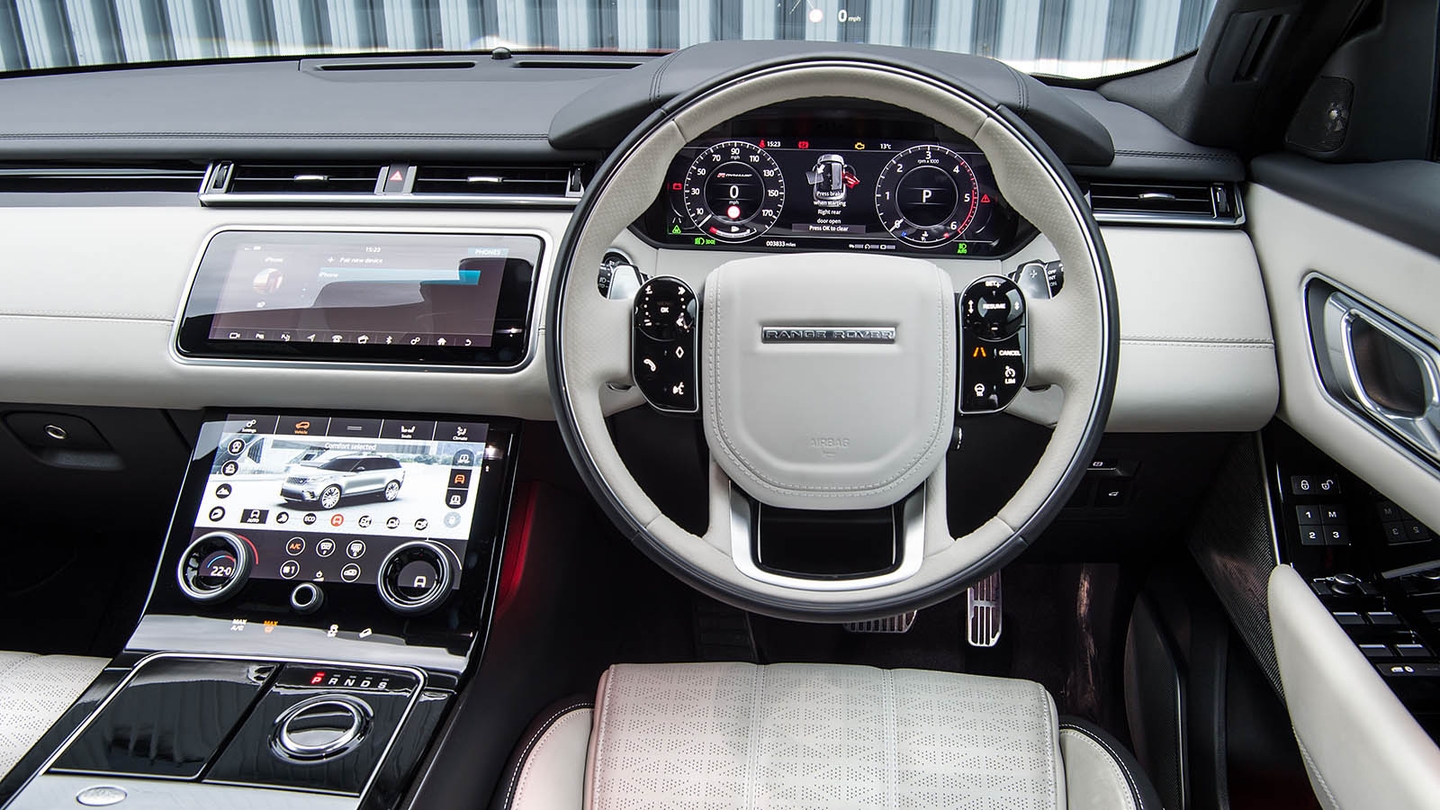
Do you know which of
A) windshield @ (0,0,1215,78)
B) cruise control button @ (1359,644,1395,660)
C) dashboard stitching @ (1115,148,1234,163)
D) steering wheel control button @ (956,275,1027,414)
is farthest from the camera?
windshield @ (0,0,1215,78)

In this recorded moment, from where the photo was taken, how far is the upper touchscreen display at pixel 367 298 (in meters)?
1.31

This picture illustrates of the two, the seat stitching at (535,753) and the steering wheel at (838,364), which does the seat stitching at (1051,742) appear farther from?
the seat stitching at (535,753)

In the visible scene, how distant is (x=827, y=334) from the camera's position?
105 cm

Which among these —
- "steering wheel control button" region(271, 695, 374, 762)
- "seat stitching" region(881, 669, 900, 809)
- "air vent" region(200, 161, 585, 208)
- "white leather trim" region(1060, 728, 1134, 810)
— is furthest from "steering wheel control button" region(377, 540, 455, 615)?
"white leather trim" region(1060, 728, 1134, 810)

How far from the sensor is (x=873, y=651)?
6.17 ft

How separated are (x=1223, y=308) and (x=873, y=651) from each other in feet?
3.09

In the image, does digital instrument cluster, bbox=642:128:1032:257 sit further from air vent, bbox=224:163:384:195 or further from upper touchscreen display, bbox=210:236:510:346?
air vent, bbox=224:163:384:195

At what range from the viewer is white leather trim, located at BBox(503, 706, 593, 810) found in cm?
113

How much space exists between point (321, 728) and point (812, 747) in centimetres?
61

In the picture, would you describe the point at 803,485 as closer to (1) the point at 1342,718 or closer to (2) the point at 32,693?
(1) the point at 1342,718

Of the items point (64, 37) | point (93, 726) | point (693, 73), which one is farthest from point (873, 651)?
point (64, 37)

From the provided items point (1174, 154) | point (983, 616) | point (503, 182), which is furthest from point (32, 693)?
point (1174, 154)

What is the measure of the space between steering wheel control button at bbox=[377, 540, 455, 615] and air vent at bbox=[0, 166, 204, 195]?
693mm

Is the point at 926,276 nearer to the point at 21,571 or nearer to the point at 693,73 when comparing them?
the point at 693,73
